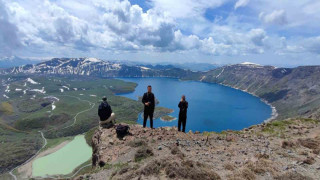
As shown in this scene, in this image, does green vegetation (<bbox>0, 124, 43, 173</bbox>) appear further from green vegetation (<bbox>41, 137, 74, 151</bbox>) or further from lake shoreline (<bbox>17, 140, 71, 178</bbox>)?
lake shoreline (<bbox>17, 140, 71, 178</bbox>)

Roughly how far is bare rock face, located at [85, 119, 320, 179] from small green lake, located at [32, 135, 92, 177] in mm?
91039

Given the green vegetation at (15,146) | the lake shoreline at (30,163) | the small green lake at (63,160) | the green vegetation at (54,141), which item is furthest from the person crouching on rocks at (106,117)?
the green vegetation at (54,141)

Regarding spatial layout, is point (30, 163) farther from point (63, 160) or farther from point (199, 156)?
point (199, 156)

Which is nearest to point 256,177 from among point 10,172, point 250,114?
point 10,172

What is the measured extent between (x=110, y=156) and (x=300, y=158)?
43.3ft

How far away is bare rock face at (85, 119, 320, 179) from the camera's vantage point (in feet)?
36.4

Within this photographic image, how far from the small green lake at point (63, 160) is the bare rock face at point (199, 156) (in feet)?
299

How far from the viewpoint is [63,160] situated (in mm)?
109812

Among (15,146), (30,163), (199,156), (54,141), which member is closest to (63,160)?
(30,163)

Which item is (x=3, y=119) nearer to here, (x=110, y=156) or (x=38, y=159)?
(x=38, y=159)

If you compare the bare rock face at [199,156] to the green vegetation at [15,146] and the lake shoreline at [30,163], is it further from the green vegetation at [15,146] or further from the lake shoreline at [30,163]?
the green vegetation at [15,146]

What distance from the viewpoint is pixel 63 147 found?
430 feet

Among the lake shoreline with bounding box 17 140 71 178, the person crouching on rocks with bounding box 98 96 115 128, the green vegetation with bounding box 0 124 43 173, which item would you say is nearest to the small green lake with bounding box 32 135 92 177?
the lake shoreline with bounding box 17 140 71 178

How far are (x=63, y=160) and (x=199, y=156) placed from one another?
376ft
